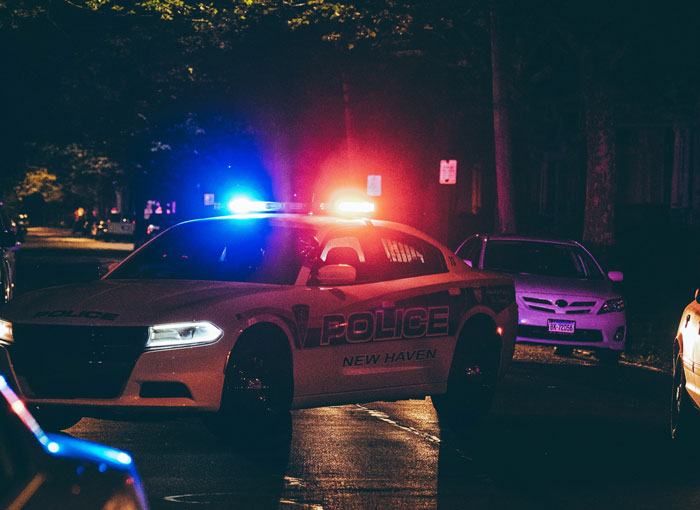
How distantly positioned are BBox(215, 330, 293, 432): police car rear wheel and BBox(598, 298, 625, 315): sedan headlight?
8458mm

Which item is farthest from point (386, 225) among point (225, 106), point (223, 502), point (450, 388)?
point (225, 106)

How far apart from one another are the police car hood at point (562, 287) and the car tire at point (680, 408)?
6.97 m

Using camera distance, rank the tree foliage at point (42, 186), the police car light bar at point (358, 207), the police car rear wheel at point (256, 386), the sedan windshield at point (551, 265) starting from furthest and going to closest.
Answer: the tree foliage at point (42, 186), the sedan windshield at point (551, 265), the police car light bar at point (358, 207), the police car rear wheel at point (256, 386)

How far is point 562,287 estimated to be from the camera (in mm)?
17203

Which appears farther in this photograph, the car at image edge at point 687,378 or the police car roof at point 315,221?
the police car roof at point 315,221

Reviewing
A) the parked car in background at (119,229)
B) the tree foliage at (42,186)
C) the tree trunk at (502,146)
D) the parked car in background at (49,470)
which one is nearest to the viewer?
the parked car in background at (49,470)

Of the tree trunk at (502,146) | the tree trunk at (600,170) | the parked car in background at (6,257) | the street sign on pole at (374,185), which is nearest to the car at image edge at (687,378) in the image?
the parked car in background at (6,257)

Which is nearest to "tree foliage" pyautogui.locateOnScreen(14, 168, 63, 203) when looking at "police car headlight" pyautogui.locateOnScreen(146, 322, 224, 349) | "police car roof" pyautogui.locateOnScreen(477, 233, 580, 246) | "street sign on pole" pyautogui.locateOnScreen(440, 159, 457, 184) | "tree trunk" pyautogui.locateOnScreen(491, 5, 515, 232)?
"street sign on pole" pyautogui.locateOnScreen(440, 159, 457, 184)

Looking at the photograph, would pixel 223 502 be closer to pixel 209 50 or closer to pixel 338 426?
pixel 338 426

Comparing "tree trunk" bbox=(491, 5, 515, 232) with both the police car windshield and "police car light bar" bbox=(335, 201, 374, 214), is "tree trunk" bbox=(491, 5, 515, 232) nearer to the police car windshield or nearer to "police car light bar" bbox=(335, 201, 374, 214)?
"police car light bar" bbox=(335, 201, 374, 214)

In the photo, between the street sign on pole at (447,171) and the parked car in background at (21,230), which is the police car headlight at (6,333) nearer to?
the street sign on pole at (447,171)

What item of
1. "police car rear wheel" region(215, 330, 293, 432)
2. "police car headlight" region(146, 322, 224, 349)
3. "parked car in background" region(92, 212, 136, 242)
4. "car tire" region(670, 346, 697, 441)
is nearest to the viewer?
"police car headlight" region(146, 322, 224, 349)

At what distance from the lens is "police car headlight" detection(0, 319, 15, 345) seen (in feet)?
29.4

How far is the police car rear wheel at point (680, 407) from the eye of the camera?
Result: 31.8 ft
